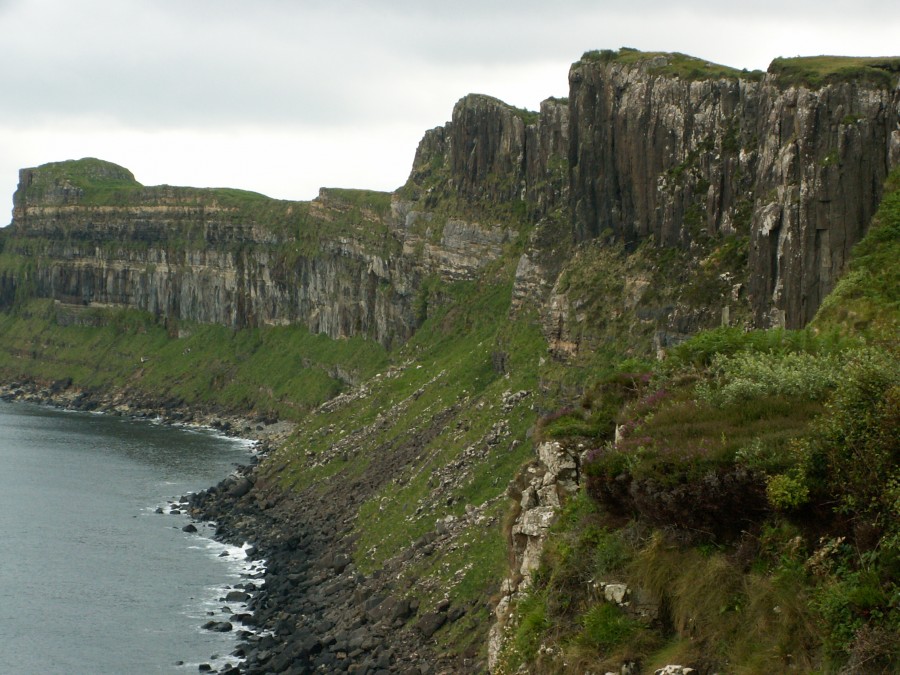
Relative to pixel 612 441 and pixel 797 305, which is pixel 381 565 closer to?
pixel 797 305

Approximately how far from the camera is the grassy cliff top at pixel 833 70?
4278 cm

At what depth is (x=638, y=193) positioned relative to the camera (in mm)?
62906

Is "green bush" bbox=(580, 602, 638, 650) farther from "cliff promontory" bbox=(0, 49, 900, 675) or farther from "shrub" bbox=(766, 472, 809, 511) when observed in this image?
"shrub" bbox=(766, 472, 809, 511)

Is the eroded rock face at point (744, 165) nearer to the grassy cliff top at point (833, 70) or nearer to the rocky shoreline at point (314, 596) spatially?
the grassy cliff top at point (833, 70)

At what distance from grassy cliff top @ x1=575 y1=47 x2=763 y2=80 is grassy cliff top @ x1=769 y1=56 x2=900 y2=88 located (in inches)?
296

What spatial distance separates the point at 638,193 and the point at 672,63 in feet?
24.8

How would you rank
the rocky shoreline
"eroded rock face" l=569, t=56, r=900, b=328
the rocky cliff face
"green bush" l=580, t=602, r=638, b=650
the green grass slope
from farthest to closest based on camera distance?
the rocky cliff face → the rocky shoreline → "eroded rock face" l=569, t=56, r=900, b=328 → "green bush" l=580, t=602, r=638, b=650 → the green grass slope

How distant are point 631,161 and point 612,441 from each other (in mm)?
40443

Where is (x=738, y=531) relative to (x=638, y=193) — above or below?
below

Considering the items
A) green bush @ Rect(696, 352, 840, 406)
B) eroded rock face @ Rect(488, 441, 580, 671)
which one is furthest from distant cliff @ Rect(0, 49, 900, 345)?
eroded rock face @ Rect(488, 441, 580, 671)

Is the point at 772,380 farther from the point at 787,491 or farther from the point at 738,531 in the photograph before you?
the point at 787,491

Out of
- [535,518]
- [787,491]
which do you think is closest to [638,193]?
[535,518]

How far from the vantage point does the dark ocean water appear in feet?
194

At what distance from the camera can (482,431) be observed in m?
67.6
